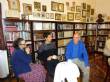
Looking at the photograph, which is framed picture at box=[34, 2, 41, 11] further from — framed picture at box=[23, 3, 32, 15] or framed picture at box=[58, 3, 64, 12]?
framed picture at box=[58, 3, 64, 12]

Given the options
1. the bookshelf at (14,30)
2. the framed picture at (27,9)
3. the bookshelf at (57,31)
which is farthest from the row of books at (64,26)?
the bookshelf at (14,30)

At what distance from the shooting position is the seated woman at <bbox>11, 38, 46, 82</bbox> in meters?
2.84

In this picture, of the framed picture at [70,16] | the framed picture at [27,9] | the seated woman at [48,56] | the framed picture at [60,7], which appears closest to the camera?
the seated woman at [48,56]

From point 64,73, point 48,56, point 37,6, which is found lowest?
point 64,73

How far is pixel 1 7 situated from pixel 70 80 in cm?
247

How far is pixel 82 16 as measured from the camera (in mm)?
6488

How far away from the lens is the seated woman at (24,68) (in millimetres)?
2840

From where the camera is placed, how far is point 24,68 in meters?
2.90

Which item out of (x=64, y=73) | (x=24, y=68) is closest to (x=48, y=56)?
(x=24, y=68)

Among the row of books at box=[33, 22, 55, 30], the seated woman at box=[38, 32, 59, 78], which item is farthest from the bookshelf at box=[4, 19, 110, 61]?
the seated woman at box=[38, 32, 59, 78]

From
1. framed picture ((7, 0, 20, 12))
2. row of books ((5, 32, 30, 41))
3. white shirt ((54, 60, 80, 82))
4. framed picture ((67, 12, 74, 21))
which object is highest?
framed picture ((7, 0, 20, 12))

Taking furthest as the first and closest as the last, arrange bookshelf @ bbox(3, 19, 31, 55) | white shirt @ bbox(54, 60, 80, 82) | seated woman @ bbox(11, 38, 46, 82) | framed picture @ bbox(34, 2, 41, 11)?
framed picture @ bbox(34, 2, 41, 11)
bookshelf @ bbox(3, 19, 31, 55)
seated woman @ bbox(11, 38, 46, 82)
white shirt @ bbox(54, 60, 80, 82)

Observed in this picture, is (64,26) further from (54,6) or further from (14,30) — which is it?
(14,30)

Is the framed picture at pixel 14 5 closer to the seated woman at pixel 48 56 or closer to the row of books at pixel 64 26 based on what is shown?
the seated woman at pixel 48 56
